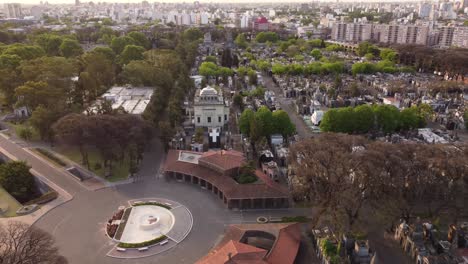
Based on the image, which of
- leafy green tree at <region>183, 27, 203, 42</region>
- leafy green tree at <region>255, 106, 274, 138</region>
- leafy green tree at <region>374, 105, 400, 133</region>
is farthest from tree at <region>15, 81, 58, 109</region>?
leafy green tree at <region>183, 27, 203, 42</region>

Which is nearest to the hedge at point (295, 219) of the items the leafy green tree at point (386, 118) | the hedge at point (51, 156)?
the leafy green tree at point (386, 118)

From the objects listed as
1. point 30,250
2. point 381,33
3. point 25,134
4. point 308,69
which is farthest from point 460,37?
point 30,250

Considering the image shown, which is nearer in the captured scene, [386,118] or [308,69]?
[386,118]

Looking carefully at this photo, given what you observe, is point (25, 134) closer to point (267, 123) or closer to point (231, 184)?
point (231, 184)

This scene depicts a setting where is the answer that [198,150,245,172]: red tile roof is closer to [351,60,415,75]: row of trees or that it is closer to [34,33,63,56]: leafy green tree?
[351,60,415,75]: row of trees

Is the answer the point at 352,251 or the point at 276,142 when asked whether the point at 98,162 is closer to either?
the point at 276,142

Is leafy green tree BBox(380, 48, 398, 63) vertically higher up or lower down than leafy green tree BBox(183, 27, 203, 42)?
lower down

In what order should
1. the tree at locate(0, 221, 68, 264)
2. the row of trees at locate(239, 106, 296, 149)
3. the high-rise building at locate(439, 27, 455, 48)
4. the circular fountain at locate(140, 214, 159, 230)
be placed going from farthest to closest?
the high-rise building at locate(439, 27, 455, 48)
the row of trees at locate(239, 106, 296, 149)
the circular fountain at locate(140, 214, 159, 230)
the tree at locate(0, 221, 68, 264)
